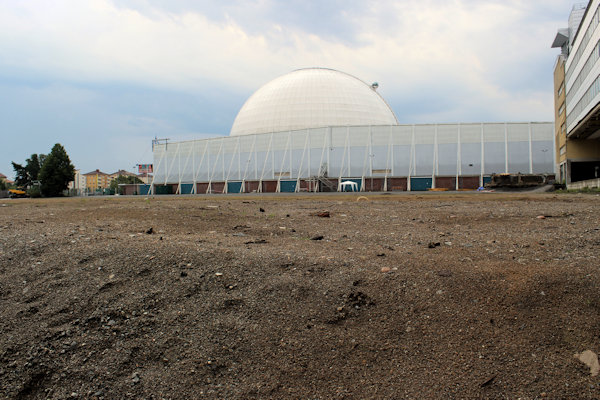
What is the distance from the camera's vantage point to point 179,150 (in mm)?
62688

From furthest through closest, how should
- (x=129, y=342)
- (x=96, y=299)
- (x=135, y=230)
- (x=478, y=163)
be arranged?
(x=478, y=163) < (x=135, y=230) < (x=96, y=299) < (x=129, y=342)

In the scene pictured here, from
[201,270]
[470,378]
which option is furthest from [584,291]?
[201,270]

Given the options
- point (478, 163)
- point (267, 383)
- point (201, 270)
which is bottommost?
point (267, 383)

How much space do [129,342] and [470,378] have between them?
2.79 metres

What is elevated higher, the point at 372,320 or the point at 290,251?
the point at 290,251

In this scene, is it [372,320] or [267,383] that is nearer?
[267,383]

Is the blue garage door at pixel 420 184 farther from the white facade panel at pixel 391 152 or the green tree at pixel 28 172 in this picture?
the green tree at pixel 28 172

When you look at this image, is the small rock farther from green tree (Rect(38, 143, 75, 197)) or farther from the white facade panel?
green tree (Rect(38, 143, 75, 197))

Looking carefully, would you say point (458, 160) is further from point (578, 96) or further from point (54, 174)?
point (54, 174)

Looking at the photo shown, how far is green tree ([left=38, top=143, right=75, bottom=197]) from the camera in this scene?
5453 centimetres

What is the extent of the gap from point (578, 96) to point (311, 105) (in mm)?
38139

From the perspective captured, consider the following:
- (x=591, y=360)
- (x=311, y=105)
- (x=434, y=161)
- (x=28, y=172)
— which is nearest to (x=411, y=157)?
(x=434, y=161)

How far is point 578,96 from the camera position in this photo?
28109 millimetres

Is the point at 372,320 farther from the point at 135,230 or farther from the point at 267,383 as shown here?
the point at 135,230
